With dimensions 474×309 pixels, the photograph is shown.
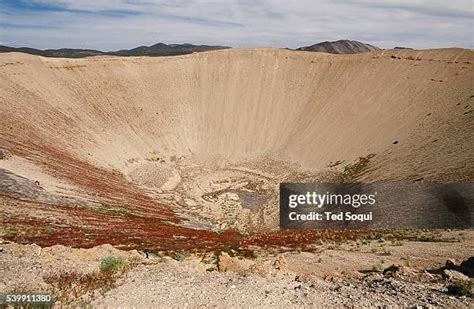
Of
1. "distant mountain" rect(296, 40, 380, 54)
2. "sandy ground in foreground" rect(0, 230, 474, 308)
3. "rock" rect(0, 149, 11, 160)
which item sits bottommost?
"sandy ground in foreground" rect(0, 230, 474, 308)

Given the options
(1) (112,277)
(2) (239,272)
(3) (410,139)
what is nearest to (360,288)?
(2) (239,272)

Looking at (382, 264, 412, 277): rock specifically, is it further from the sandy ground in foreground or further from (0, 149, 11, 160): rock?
(0, 149, 11, 160): rock

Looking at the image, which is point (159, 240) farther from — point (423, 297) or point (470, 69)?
point (470, 69)

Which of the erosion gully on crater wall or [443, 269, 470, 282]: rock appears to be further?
the erosion gully on crater wall

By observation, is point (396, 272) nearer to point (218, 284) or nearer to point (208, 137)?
point (218, 284)

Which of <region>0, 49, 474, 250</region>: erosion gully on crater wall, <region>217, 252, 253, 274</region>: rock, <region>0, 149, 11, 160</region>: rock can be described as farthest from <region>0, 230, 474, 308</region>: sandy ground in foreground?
<region>0, 149, 11, 160</region>: rock

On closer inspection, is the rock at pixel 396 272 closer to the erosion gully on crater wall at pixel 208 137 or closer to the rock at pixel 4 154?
the erosion gully on crater wall at pixel 208 137
